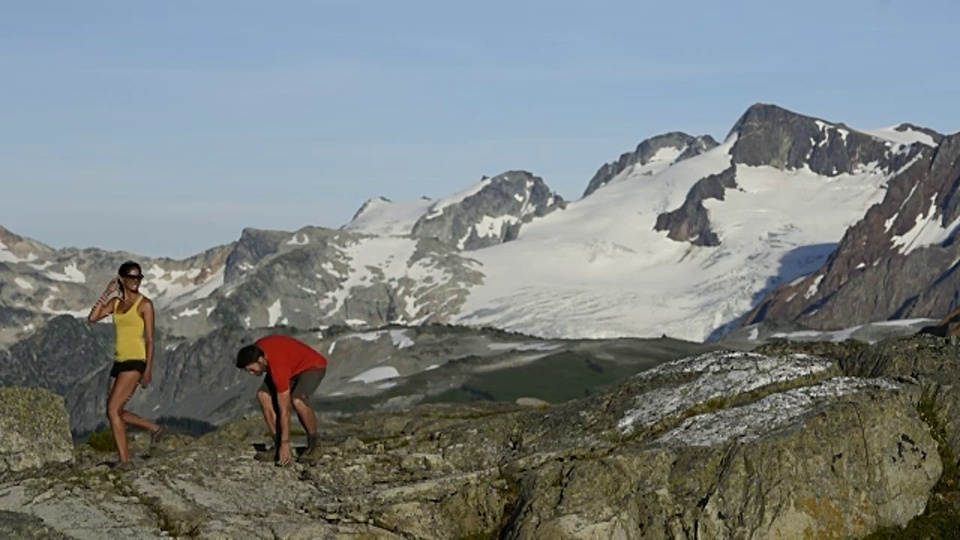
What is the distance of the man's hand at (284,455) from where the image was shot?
109 ft

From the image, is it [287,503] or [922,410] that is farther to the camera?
[922,410]

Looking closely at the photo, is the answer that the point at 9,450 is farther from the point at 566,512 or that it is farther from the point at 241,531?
the point at 566,512

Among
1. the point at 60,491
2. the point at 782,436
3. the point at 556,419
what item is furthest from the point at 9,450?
the point at 782,436

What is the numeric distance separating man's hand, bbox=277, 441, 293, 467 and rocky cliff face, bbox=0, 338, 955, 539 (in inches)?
8.8

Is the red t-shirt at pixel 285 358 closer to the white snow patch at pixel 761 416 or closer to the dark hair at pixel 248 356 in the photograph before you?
the dark hair at pixel 248 356

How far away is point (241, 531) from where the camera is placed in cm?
2969

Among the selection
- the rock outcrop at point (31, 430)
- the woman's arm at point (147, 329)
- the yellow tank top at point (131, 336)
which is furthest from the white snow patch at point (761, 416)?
the rock outcrop at point (31, 430)

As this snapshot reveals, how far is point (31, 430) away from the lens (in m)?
34.6

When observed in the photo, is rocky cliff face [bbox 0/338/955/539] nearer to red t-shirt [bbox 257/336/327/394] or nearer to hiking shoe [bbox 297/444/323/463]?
hiking shoe [bbox 297/444/323/463]

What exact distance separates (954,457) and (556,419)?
8.92 m

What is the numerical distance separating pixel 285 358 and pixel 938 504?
13537 millimetres

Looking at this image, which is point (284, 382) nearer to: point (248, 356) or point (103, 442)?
point (248, 356)

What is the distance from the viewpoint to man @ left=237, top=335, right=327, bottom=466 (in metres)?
Answer: 32.6

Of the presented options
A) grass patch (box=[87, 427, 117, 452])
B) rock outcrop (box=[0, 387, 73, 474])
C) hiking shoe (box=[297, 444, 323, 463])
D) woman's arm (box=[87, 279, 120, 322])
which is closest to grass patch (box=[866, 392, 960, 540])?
hiking shoe (box=[297, 444, 323, 463])
